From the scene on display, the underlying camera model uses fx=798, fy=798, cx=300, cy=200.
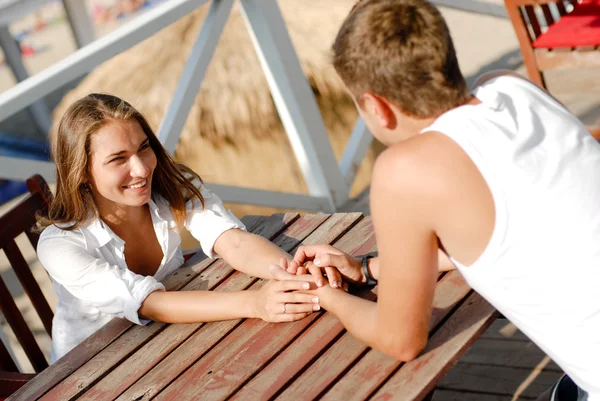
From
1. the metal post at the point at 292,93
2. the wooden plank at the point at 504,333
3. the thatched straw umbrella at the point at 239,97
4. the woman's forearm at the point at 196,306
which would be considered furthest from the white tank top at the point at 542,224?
the thatched straw umbrella at the point at 239,97

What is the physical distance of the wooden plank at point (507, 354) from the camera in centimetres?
267

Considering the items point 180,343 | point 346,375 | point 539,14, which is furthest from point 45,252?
point 539,14

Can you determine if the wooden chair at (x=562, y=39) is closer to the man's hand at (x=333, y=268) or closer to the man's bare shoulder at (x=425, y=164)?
the man's hand at (x=333, y=268)

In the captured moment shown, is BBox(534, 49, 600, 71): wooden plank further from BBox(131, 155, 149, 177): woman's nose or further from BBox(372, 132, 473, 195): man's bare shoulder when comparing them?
BBox(372, 132, 473, 195): man's bare shoulder

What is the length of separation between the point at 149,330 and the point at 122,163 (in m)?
0.48

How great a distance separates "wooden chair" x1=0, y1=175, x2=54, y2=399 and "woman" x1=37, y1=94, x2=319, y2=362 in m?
0.14

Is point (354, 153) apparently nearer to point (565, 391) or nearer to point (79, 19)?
point (565, 391)

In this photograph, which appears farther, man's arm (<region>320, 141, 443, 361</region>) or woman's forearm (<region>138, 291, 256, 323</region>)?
woman's forearm (<region>138, 291, 256, 323</region>)

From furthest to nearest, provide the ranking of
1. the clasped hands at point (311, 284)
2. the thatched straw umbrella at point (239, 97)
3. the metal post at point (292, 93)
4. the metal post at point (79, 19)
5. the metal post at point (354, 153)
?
the metal post at point (79, 19) < the thatched straw umbrella at point (239, 97) < the metal post at point (354, 153) < the metal post at point (292, 93) < the clasped hands at point (311, 284)

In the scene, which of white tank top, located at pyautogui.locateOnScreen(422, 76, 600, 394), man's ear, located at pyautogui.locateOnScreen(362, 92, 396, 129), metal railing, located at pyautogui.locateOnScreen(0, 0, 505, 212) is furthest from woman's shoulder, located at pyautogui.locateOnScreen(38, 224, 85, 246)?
white tank top, located at pyautogui.locateOnScreen(422, 76, 600, 394)

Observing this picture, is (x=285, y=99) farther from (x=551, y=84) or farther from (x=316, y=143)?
(x=551, y=84)

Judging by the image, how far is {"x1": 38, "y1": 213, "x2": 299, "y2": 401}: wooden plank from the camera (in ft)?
6.29

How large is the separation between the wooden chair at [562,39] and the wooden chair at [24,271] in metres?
2.22

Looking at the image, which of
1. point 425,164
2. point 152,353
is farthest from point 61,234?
point 425,164
